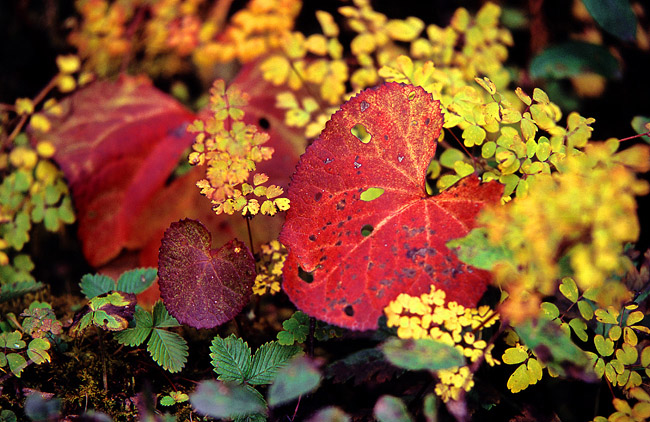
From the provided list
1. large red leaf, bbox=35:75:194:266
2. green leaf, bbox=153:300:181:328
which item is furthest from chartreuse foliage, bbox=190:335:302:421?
large red leaf, bbox=35:75:194:266

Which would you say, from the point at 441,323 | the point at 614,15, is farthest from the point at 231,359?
the point at 614,15

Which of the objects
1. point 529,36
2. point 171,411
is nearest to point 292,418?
point 171,411

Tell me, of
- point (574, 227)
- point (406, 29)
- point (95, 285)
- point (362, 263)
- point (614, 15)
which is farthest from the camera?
point (406, 29)

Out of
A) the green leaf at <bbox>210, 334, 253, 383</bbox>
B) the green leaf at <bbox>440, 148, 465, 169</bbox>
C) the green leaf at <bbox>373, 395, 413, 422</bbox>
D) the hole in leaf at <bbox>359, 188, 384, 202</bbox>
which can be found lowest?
the green leaf at <bbox>210, 334, 253, 383</bbox>

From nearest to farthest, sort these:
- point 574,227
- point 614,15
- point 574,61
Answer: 1. point 574,227
2. point 614,15
3. point 574,61

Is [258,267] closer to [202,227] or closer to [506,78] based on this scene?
[202,227]

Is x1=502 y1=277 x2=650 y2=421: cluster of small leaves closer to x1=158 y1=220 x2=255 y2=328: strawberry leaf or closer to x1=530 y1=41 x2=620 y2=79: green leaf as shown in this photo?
x1=158 y1=220 x2=255 y2=328: strawberry leaf

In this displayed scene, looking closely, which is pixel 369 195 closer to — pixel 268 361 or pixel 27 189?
pixel 268 361
